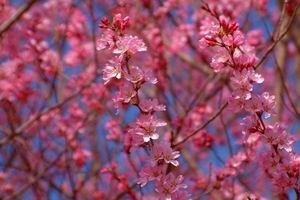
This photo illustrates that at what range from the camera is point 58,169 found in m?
4.88

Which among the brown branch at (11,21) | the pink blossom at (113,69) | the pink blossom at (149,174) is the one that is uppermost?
the pink blossom at (113,69)

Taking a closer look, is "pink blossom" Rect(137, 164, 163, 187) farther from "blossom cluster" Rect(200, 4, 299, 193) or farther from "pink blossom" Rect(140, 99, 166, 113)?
"blossom cluster" Rect(200, 4, 299, 193)

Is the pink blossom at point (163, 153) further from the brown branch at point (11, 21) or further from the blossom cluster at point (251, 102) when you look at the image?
the brown branch at point (11, 21)

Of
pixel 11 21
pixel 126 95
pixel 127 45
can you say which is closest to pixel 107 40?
pixel 127 45

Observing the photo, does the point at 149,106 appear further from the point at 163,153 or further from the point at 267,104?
the point at 267,104

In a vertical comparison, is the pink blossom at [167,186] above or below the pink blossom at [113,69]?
below

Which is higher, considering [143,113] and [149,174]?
[143,113]

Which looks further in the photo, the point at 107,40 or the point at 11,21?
the point at 11,21

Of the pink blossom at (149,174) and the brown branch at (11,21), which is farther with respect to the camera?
the brown branch at (11,21)

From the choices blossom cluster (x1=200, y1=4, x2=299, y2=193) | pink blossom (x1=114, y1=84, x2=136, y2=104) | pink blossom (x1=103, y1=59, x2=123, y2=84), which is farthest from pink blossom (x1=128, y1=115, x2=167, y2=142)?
blossom cluster (x1=200, y1=4, x2=299, y2=193)

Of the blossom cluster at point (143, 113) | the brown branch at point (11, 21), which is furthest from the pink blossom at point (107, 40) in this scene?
the brown branch at point (11, 21)

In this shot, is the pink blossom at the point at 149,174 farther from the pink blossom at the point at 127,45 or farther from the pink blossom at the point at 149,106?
the pink blossom at the point at 127,45

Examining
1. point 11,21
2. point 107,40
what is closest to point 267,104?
point 107,40

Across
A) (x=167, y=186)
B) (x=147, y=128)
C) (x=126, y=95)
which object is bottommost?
(x=167, y=186)
